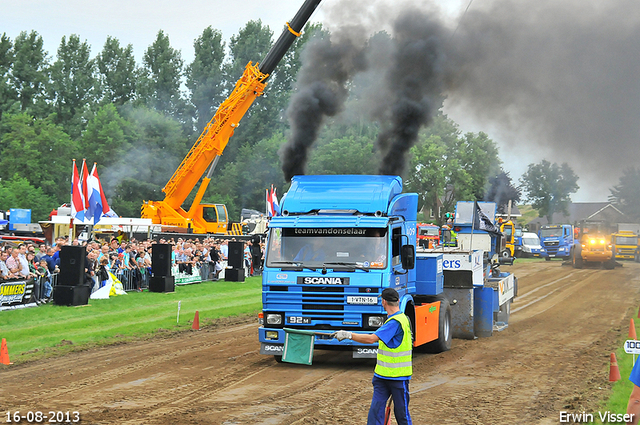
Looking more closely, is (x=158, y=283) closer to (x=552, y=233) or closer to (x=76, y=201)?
(x=76, y=201)

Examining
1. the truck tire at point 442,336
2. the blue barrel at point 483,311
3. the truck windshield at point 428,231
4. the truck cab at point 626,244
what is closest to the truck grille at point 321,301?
the truck tire at point 442,336

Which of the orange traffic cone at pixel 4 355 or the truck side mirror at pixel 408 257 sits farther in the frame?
the orange traffic cone at pixel 4 355

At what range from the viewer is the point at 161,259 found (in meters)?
24.5

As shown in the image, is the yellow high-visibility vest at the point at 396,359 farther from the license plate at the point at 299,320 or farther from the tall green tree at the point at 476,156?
the tall green tree at the point at 476,156

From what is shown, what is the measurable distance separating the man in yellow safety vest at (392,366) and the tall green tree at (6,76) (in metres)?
72.1

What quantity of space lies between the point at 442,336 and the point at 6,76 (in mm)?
71485

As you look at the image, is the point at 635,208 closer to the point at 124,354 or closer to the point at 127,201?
the point at 127,201

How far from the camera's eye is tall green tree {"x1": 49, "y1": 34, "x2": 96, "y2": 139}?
74938 mm

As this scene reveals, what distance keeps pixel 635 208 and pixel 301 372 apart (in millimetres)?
58488

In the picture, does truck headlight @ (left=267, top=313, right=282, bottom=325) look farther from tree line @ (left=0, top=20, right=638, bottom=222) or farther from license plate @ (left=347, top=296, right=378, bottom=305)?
tree line @ (left=0, top=20, right=638, bottom=222)

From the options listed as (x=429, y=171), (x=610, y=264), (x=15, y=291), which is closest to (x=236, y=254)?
(x=15, y=291)

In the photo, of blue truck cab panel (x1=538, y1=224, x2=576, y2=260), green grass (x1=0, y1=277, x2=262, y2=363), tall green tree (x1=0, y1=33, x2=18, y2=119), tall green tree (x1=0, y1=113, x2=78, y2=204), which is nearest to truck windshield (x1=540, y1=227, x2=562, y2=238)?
blue truck cab panel (x1=538, y1=224, x2=576, y2=260)

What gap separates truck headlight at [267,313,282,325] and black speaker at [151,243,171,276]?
13485 millimetres

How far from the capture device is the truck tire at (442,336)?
13.8 metres
